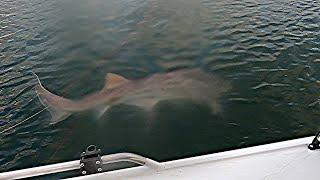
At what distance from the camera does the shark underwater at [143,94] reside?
212 inches

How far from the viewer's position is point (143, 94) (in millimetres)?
5621

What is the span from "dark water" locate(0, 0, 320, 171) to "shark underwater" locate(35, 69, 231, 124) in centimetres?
14

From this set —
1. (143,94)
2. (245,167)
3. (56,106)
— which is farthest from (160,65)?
(245,167)

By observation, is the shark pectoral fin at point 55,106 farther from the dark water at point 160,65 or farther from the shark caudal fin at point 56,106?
the dark water at point 160,65

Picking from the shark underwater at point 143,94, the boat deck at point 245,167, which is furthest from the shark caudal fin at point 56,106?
the boat deck at point 245,167

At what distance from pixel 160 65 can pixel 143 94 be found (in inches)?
58.1

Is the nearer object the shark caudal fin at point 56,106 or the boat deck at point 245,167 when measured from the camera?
the boat deck at point 245,167

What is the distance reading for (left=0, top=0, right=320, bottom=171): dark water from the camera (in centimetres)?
480

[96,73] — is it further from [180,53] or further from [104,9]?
[104,9]

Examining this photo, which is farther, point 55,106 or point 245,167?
point 55,106

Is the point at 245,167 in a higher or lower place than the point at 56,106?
higher

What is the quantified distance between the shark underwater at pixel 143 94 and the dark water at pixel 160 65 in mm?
144

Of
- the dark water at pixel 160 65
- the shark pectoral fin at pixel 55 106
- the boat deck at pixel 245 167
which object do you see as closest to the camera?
the boat deck at pixel 245 167

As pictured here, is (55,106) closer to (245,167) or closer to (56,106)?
(56,106)
